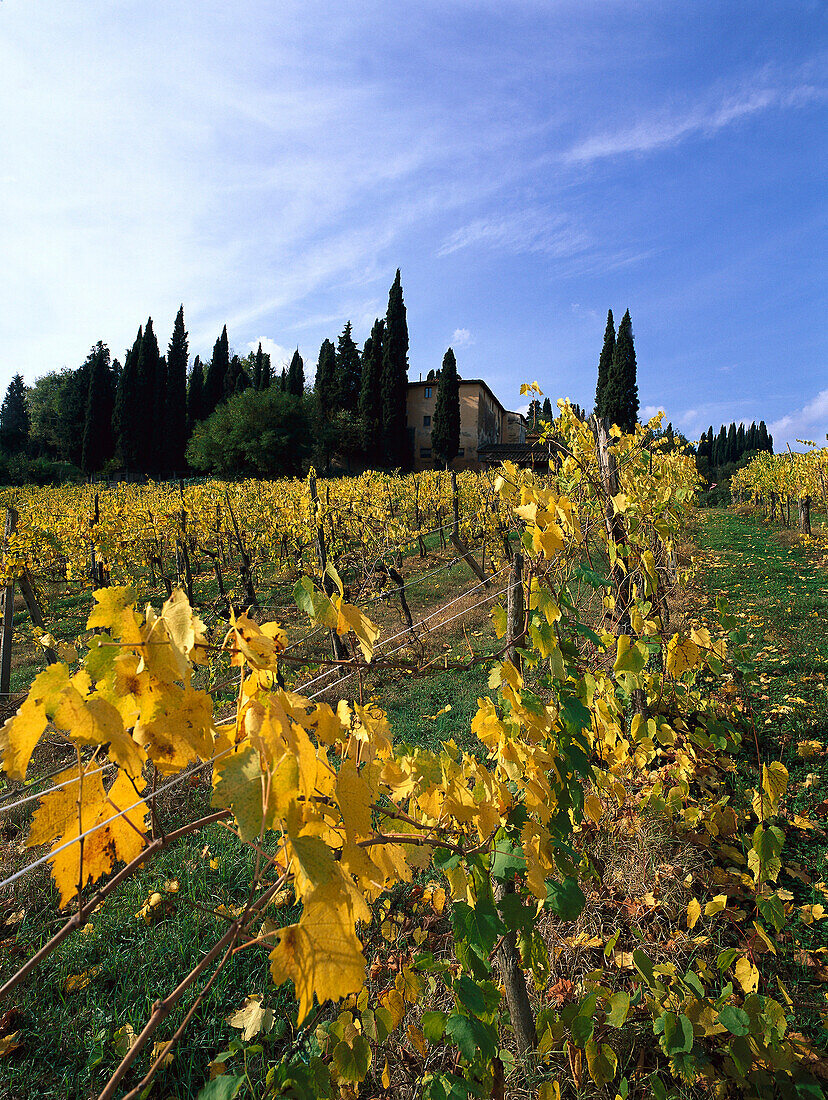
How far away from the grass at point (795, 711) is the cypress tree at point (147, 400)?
3103cm

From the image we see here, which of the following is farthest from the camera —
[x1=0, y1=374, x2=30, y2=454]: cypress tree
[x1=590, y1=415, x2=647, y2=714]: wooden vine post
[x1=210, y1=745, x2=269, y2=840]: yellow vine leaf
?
[x1=0, y1=374, x2=30, y2=454]: cypress tree

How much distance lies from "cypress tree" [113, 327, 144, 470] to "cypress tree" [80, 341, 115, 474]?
5.19ft

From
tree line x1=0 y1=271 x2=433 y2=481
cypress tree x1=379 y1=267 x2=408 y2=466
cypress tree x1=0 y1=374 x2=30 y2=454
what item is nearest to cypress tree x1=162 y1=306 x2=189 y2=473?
tree line x1=0 y1=271 x2=433 y2=481

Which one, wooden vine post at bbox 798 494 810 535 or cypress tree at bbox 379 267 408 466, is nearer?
wooden vine post at bbox 798 494 810 535

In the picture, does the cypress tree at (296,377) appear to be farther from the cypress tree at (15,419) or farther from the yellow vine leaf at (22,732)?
the yellow vine leaf at (22,732)

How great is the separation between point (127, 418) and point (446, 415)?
1931 centimetres

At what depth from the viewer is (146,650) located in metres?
0.73

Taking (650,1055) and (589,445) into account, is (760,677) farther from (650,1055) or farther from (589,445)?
(650,1055)

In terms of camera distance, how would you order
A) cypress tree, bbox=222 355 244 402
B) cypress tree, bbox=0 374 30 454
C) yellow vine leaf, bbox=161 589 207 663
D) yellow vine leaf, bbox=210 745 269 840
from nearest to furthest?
yellow vine leaf, bbox=210 745 269 840, yellow vine leaf, bbox=161 589 207 663, cypress tree, bbox=222 355 244 402, cypress tree, bbox=0 374 30 454

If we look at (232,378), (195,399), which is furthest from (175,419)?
(232,378)

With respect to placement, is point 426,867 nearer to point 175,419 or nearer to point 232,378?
point 175,419

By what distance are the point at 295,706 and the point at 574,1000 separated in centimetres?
195

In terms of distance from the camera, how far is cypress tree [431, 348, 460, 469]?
36125mm

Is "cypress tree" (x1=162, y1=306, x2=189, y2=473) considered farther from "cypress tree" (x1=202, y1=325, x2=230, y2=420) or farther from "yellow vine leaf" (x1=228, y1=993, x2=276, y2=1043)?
"yellow vine leaf" (x1=228, y1=993, x2=276, y2=1043)
